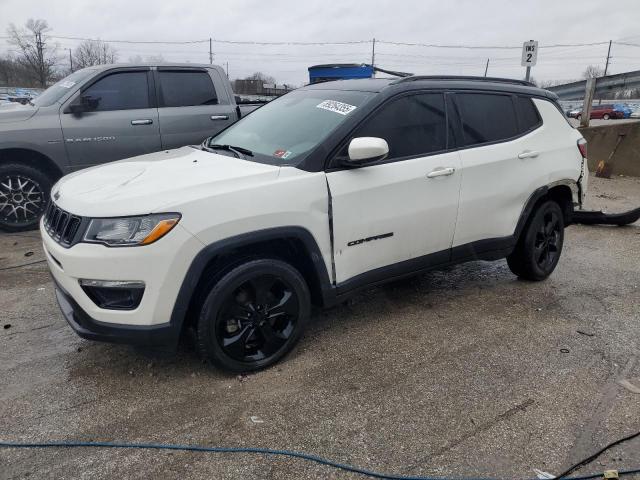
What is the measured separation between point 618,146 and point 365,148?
10132mm

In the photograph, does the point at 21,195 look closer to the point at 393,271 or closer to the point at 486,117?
the point at 393,271

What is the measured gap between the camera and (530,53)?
1121cm

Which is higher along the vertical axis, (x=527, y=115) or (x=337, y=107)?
(x=337, y=107)

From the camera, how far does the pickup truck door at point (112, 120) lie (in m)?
5.96

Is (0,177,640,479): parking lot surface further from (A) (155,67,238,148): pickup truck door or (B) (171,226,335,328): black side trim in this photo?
(A) (155,67,238,148): pickup truck door

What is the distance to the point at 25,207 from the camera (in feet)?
19.2

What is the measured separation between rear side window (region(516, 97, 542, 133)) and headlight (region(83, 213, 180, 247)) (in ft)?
10.2

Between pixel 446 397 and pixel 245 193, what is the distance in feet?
5.36

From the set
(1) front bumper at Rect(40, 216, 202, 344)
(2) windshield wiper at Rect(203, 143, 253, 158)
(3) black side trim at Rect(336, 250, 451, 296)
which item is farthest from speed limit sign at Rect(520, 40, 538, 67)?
(1) front bumper at Rect(40, 216, 202, 344)

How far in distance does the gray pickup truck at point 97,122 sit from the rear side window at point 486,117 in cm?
377

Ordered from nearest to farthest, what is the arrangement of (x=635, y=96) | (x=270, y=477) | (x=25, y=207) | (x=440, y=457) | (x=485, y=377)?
1. (x=270, y=477)
2. (x=440, y=457)
3. (x=485, y=377)
4. (x=25, y=207)
5. (x=635, y=96)

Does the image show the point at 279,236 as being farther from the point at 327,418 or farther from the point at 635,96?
the point at 635,96

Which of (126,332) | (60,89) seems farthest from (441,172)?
(60,89)

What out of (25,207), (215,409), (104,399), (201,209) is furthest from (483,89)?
(25,207)
